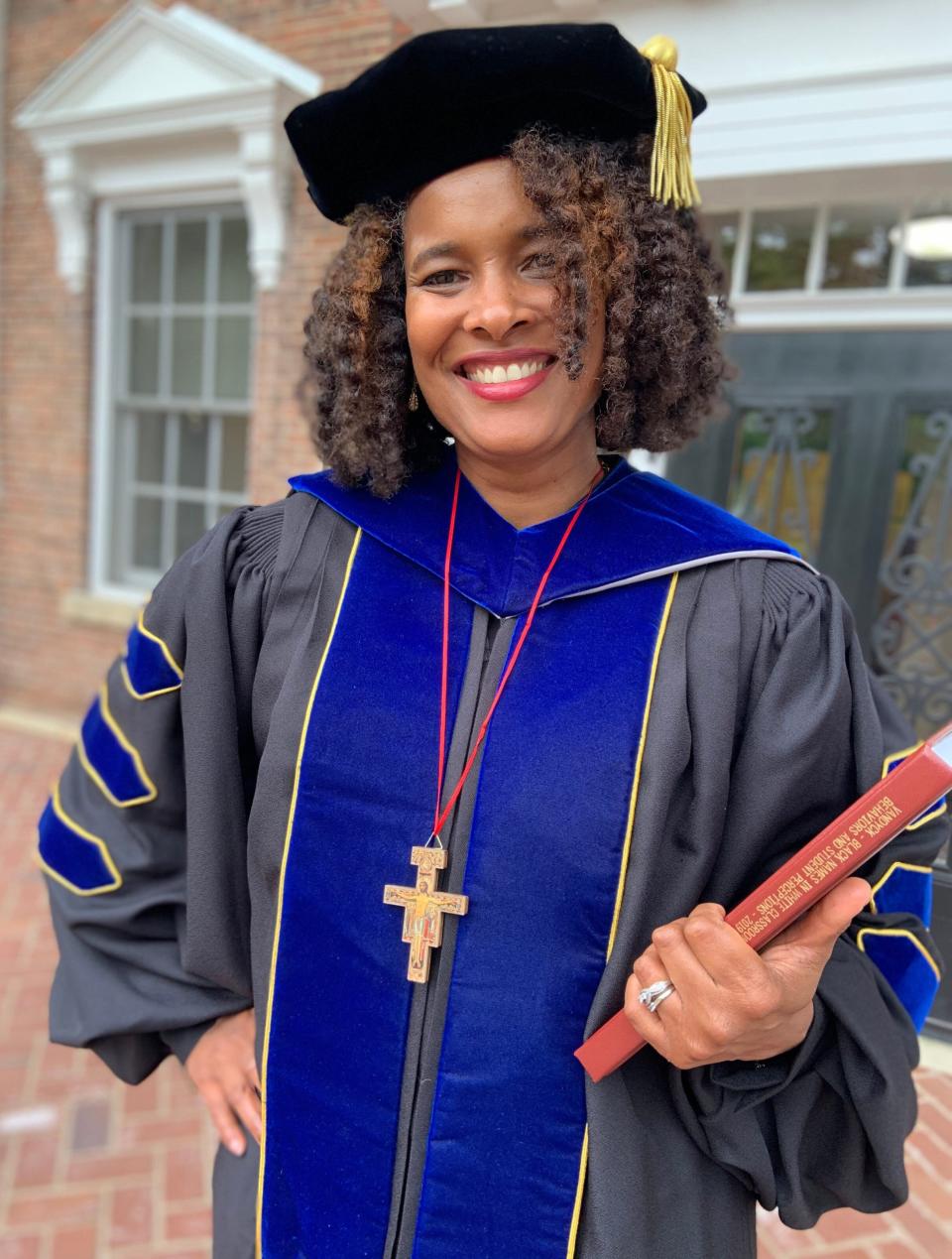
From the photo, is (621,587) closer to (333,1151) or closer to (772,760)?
(772,760)

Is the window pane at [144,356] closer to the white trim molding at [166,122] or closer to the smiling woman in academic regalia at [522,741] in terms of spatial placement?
the white trim molding at [166,122]

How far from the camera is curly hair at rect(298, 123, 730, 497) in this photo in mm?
1125

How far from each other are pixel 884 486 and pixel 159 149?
4.62 metres

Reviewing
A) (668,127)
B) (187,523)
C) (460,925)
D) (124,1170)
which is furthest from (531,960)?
(187,523)

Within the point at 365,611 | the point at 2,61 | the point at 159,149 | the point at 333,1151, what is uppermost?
the point at 2,61

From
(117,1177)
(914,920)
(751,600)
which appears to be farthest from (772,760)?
(117,1177)

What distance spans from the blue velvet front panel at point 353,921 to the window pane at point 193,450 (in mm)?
5142

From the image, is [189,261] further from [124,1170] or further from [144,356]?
[124,1170]

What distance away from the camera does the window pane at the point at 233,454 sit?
5.81 m

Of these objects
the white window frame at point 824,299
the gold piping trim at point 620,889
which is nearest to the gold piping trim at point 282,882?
the gold piping trim at point 620,889

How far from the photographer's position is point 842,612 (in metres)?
1.21

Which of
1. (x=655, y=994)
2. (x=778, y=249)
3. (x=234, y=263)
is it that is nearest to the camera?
(x=655, y=994)

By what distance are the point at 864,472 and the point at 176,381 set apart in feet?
14.5

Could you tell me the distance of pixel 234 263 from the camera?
5586mm
